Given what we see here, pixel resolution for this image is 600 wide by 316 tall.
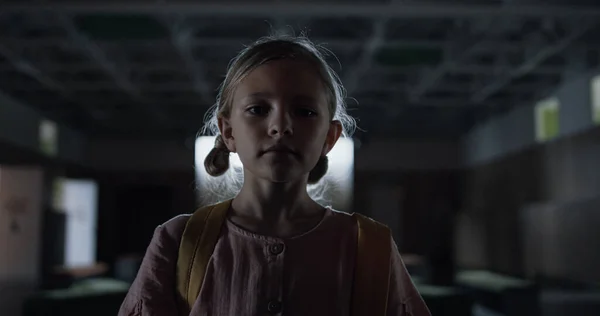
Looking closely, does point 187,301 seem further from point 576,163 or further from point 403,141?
point 403,141

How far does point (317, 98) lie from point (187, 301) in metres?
0.30

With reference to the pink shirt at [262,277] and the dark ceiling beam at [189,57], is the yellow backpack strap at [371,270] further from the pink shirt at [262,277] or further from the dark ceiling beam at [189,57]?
the dark ceiling beam at [189,57]

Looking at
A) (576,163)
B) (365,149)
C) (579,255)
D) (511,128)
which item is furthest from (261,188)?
(365,149)

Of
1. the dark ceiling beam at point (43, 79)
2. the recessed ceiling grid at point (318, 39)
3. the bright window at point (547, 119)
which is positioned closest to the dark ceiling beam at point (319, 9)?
the recessed ceiling grid at point (318, 39)

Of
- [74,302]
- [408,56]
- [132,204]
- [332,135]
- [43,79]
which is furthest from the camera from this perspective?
[132,204]

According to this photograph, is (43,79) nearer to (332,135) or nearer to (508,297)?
(508,297)

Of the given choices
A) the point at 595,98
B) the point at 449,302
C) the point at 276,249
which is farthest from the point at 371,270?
the point at 595,98

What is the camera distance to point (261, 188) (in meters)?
0.86

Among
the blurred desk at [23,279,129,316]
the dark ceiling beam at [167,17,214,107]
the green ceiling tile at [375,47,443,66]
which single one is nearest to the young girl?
the blurred desk at [23,279,129,316]

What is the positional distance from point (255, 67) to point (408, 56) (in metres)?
6.60

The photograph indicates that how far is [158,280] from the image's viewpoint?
812 millimetres

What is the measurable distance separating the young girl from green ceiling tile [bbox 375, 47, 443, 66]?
20.5 ft

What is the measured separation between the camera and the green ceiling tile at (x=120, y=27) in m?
5.88

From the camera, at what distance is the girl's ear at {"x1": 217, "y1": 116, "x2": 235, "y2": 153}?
0.88 metres
